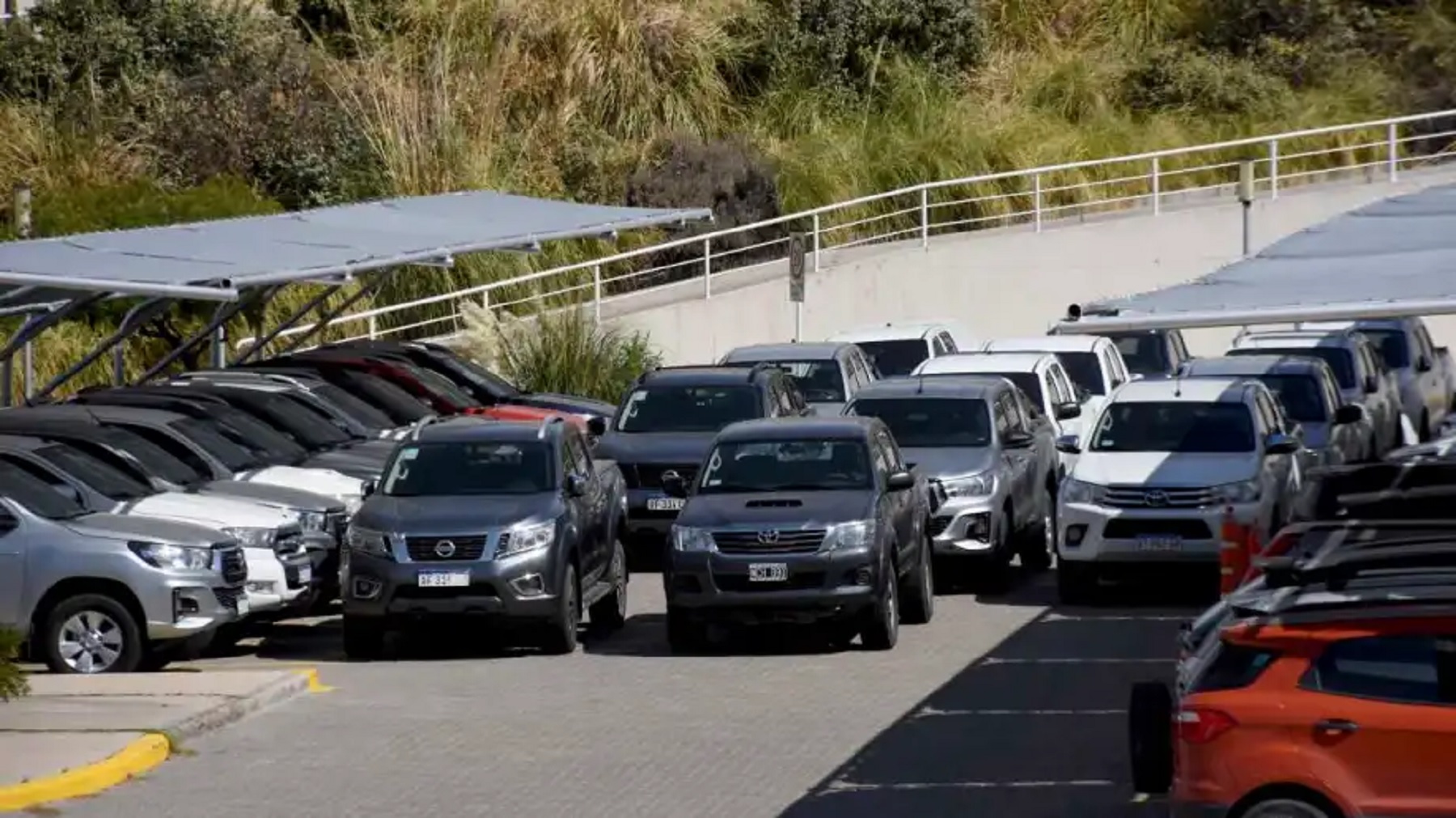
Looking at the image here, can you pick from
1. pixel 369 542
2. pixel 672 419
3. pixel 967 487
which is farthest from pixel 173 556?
pixel 672 419

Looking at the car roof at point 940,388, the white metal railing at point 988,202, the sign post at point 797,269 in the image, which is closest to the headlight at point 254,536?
the car roof at point 940,388

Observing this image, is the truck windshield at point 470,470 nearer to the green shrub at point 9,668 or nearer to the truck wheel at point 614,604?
the truck wheel at point 614,604

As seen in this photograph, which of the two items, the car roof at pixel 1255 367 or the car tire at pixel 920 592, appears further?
the car roof at pixel 1255 367

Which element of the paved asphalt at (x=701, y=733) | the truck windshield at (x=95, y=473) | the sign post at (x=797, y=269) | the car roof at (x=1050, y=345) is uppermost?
the sign post at (x=797, y=269)

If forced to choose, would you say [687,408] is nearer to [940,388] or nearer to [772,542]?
[940,388]

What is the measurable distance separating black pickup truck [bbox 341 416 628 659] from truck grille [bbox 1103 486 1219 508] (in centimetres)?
429

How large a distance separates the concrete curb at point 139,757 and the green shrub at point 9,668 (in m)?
0.97

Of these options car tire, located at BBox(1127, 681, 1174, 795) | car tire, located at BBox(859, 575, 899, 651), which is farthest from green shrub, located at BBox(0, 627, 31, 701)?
car tire, located at BBox(1127, 681, 1174, 795)

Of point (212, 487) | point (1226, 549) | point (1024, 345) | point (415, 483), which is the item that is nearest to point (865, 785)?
point (1226, 549)

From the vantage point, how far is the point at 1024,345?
1171 inches

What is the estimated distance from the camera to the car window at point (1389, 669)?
35.1ft

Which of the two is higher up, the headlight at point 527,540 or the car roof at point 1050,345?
the car roof at point 1050,345

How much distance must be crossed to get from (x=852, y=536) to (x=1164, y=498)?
11.8 ft

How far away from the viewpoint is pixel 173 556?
19156mm
